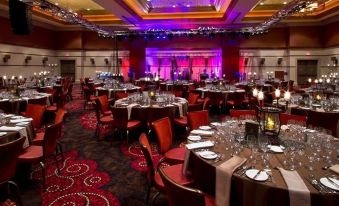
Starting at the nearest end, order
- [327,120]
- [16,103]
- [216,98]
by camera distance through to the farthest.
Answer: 1. [327,120]
2. [16,103]
3. [216,98]

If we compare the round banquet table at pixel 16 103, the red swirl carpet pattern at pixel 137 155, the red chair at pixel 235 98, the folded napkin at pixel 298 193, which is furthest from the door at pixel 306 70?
the folded napkin at pixel 298 193

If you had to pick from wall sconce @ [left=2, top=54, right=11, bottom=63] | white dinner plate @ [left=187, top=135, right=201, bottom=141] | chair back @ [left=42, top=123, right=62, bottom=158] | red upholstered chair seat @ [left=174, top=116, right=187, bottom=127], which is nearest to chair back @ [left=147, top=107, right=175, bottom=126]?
red upholstered chair seat @ [left=174, top=116, right=187, bottom=127]

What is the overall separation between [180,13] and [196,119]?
1278cm

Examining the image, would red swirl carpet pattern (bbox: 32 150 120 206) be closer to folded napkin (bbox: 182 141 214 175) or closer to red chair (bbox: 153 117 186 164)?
red chair (bbox: 153 117 186 164)

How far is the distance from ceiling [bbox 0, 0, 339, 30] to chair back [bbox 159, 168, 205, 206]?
11.0m

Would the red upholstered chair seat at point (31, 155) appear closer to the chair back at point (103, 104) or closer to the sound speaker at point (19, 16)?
the chair back at point (103, 104)

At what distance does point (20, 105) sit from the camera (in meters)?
6.91

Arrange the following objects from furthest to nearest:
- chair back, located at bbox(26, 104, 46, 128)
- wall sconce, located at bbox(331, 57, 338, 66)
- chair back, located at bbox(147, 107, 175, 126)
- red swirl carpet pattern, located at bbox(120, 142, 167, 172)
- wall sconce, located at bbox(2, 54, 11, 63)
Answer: wall sconce, located at bbox(331, 57, 338, 66) → wall sconce, located at bbox(2, 54, 11, 63) → chair back, located at bbox(147, 107, 175, 126) → chair back, located at bbox(26, 104, 46, 128) → red swirl carpet pattern, located at bbox(120, 142, 167, 172)

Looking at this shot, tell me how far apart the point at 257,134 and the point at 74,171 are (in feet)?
9.87

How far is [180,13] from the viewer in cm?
1599

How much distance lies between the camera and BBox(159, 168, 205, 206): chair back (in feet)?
5.57

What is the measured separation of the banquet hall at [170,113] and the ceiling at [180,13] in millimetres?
85

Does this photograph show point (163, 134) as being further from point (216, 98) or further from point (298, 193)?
point (216, 98)

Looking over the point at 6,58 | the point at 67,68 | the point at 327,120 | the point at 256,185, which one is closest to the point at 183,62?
the point at 67,68
